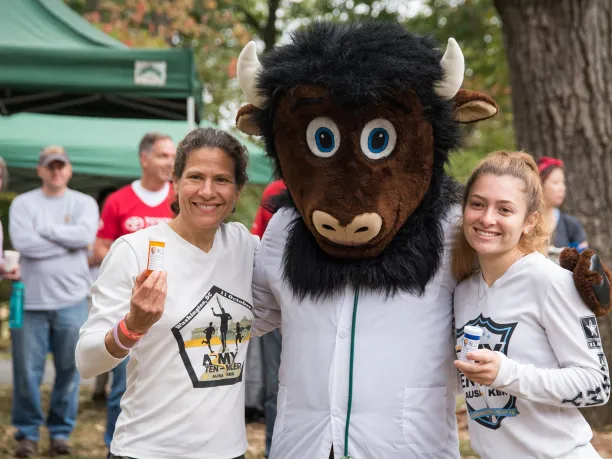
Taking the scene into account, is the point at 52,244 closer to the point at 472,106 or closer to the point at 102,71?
the point at 102,71

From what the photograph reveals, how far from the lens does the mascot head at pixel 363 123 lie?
239 cm

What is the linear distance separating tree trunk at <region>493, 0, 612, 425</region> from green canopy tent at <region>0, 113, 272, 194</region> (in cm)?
274

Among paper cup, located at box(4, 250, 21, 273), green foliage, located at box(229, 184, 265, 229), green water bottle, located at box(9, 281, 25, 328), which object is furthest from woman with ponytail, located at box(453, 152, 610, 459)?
green foliage, located at box(229, 184, 265, 229)

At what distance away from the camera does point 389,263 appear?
2.46 meters

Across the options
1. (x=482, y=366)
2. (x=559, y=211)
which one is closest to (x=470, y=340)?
(x=482, y=366)

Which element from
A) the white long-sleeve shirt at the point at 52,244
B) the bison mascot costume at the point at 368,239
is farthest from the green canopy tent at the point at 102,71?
the bison mascot costume at the point at 368,239

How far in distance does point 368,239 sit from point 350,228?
78 millimetres

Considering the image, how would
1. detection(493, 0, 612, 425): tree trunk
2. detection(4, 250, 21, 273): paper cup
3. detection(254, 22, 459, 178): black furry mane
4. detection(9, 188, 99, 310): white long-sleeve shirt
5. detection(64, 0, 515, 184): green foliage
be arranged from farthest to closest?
detection(64, 0, 515, 184): green foliage, detection(493, 0, 612, 425): tree trunk, detection(9, 188, 99, 310): white long-sleeve shirt, detection(4, 250, 21, 273): paper cup, detection(254, 22, 459, 178): black furry mane

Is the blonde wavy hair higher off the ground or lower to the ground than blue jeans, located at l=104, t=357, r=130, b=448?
higher

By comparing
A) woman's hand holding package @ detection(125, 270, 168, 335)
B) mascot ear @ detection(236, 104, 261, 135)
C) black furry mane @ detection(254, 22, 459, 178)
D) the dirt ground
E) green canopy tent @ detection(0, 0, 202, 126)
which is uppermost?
green canopy tent @ detection(0, 0, 202, 126)

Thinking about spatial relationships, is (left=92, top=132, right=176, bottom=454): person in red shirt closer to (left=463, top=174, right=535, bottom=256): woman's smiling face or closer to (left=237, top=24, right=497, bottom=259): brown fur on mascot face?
(left=237, top=24, right=497, bottom=259): brown fur on mascot face

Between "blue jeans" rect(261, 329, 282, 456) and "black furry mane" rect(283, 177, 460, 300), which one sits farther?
"blue jeans" rect(261, 329, 282, 456)

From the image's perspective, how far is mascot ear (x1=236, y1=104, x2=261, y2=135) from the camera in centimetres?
270

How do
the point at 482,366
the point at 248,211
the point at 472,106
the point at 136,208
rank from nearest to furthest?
1. the point at 482,366
2. the point at 472,106
3. the point at 136,208
4. the point at 248,211
